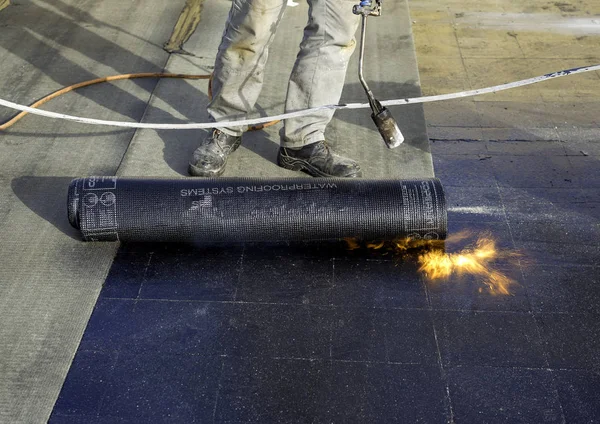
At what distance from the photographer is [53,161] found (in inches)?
147

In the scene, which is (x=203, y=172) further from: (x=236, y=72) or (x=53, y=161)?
(x=53, y=161)

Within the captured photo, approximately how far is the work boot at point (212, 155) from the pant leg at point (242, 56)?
0.05 metres

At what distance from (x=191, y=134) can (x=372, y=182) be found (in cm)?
126

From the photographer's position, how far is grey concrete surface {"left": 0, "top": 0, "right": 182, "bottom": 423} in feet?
8.73

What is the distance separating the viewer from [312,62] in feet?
11.5

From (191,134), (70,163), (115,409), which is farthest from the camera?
(191,134)

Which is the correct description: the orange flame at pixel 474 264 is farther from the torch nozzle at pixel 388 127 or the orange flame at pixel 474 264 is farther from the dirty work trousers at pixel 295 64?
the dirty work trousers at pixel 295 64

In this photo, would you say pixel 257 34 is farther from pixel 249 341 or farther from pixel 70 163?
pixel 249 341

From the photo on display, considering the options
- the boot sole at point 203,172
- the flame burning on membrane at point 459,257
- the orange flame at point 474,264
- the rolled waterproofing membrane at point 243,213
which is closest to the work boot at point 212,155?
the boot sole at point 203,172

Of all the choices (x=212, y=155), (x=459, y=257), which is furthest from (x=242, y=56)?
(x=459, y=257)

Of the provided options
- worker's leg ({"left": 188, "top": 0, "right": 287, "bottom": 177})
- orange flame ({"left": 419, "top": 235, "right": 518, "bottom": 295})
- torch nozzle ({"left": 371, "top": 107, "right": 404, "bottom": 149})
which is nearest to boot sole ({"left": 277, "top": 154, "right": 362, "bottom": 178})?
worker's leg ({"left": 188, "top": 0, "right": 287, "bottom": 177})

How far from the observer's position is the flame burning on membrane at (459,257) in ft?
9.95

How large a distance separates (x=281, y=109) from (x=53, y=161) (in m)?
1.36

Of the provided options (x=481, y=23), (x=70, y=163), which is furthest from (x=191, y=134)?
(x=481, y=23)
